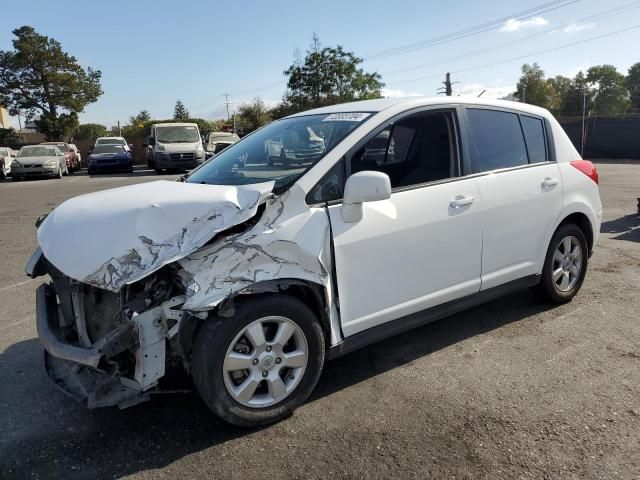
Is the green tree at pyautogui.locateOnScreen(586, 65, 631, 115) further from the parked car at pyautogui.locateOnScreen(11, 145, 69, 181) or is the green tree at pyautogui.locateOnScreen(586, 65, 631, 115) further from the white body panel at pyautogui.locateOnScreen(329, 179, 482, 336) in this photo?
the white body panel at pyautogui.locateOnScreen(329, 179, 482, 336)

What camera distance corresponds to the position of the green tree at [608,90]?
76075 millimetres

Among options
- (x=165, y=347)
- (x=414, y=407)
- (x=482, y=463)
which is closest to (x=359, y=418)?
(x=414, y=407)

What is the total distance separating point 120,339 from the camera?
2.63m

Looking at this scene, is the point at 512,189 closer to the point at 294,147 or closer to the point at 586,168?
the point at 586,168

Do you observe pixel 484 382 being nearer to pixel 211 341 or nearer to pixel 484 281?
pixel 484 281

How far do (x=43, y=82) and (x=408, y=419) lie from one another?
52730mm

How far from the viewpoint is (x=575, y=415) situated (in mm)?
3043

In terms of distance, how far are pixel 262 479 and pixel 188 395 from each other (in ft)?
3.36

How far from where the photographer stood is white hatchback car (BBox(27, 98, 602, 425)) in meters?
2.71

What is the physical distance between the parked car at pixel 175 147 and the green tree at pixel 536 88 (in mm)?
49838

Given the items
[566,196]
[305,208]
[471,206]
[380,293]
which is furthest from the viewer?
[566,196]

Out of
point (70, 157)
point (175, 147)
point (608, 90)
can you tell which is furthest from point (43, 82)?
point (608, 90)

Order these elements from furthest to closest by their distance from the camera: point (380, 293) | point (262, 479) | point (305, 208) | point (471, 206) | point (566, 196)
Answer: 1. point (566, 196)
2. point (471, 206)
3. point (380, 293)
4. point (305, 208)
5. point (262, 479)

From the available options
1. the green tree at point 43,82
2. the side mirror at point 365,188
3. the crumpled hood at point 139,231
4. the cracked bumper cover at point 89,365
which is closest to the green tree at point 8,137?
the green tree at point 43,82
